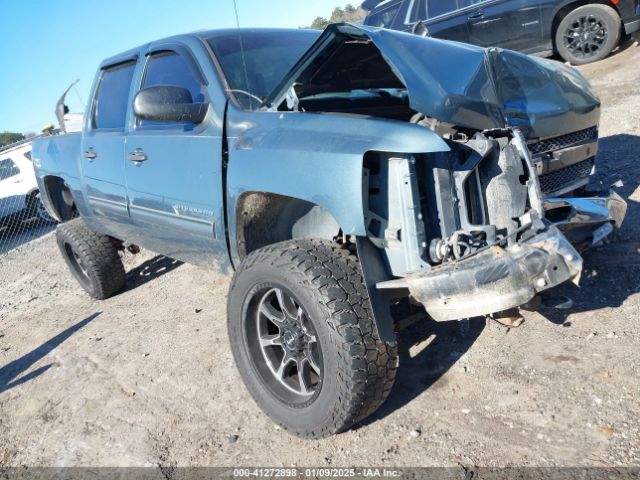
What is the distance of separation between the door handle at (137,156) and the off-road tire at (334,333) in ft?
4.63

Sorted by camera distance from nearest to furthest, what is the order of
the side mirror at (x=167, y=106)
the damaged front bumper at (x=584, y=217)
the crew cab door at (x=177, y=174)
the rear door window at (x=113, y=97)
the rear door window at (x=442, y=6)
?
the damaged front bumper at (x=584, y=217) < the side mirror at (x=167, y=106) < the crew cab door at (x=177, y=174) < the rear door window at (x=113, y=97) < the rear door window at (x=442, y=6)

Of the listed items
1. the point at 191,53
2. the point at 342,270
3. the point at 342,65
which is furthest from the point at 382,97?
the point at 342,270

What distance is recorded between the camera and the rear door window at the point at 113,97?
163 inches

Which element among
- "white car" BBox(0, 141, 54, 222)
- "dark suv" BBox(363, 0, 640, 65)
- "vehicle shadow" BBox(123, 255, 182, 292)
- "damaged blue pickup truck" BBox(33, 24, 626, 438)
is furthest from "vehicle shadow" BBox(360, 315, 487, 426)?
"white car" BBox(0, 141, 54, 222)

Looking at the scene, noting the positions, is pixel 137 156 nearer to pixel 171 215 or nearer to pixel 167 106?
pixel 171 215

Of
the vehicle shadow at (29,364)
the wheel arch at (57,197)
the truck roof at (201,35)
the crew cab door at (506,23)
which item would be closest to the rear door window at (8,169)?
the wheel arch at (57,197)

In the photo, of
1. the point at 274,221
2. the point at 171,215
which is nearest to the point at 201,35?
the point at 171,215

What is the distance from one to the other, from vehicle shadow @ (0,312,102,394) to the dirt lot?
15 mm

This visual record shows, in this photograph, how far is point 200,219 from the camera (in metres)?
3.15

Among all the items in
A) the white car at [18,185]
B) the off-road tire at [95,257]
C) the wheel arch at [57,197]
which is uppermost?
the wheel arch at [57,197]

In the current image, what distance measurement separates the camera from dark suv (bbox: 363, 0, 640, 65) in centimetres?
772

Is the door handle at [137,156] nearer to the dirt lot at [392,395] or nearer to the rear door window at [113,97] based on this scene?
the rear door window at [113,97]

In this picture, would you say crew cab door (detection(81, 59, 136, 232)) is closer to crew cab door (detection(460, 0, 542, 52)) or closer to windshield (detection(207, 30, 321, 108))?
windshield (detection(207, 30, 321, 108))

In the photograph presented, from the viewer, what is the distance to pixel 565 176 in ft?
10.3
